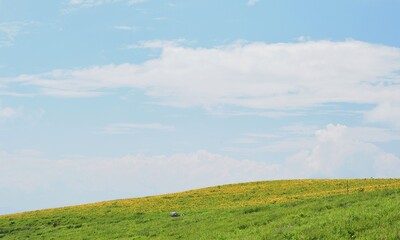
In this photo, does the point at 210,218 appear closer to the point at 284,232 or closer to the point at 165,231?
the point at 165,231

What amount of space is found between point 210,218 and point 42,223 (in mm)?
25292

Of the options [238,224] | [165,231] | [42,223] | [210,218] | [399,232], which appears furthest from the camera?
[42,223]

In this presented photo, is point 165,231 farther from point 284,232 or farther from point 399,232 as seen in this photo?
point 399,232

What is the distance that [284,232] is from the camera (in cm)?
2483

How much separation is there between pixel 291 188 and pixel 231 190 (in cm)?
923

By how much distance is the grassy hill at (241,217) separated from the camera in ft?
78.9

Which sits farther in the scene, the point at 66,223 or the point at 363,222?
the point at 66,223

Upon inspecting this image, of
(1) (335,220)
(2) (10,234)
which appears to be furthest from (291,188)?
(1) (335,220)

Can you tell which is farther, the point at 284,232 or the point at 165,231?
the point at 165,231

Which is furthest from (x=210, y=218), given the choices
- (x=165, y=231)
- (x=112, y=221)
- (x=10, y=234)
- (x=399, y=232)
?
(x=10, y=234)

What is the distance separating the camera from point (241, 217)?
37.9m

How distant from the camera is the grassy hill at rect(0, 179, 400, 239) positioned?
24047mm

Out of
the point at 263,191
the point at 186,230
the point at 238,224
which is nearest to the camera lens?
the point at 238,224

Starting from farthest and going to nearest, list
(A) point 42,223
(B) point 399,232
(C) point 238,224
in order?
(A) point 42,223 → (C) point 238,224 → (B) point 399,232
